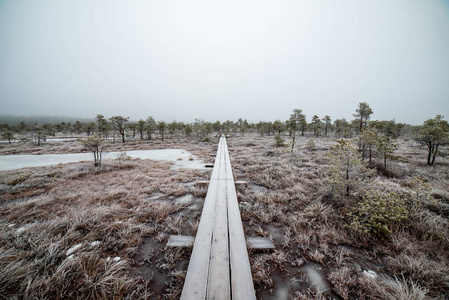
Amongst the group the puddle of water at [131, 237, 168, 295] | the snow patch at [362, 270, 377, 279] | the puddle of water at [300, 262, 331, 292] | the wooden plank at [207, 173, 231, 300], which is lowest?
the puddle of water at [131, 237, 168, 295]

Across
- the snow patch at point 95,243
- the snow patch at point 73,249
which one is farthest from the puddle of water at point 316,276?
the snow patch at point 73,249

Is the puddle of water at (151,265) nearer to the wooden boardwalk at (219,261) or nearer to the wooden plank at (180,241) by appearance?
the wooden plank at (180,241)

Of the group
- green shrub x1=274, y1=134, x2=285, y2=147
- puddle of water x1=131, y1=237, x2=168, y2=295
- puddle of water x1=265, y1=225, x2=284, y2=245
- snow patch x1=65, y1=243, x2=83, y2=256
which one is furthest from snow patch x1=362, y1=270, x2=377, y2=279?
green shrub x1=274, y1=134, x2=285, y2=147

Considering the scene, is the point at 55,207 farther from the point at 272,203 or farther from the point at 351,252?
the point at 351,252

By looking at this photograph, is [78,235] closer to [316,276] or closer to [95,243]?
[95,243]

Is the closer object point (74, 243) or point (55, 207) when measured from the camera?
point (74, 243)

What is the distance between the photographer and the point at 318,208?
14.4 feet

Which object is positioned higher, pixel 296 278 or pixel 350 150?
pixel 350 150

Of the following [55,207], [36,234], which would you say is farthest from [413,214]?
[55,207]

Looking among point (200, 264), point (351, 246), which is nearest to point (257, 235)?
point (200, 264)

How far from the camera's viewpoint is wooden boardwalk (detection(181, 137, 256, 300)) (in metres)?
2.08

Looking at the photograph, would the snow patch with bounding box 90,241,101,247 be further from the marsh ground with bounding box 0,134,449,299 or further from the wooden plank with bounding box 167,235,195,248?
the wooden plank with bounding box 167,235,195,248

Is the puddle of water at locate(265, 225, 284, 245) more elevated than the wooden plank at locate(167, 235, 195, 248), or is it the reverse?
the wooden plank at locate(167, 235, 195, 248)

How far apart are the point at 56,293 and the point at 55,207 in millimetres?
3702
